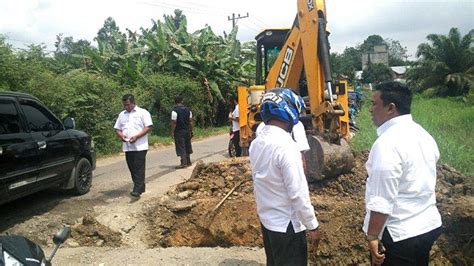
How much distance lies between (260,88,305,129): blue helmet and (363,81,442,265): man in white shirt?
59 centimetres

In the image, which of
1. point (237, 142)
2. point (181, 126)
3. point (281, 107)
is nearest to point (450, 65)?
point (237, 142)

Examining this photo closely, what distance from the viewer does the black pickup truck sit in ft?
19.1

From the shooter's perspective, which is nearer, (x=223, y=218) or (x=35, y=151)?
(x=223, y=218)

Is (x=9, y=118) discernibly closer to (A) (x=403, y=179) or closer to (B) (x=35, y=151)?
(B) (x=35, y=151)

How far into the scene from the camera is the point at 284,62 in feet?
26.1

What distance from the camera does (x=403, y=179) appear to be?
2.64 metres

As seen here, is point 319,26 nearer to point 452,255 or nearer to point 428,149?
point 452,255

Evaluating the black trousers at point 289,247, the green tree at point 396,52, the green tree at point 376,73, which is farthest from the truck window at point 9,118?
the green tree at point 396,52

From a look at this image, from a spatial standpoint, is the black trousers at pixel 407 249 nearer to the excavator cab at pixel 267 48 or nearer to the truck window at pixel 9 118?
the truck window at pixel 9 118

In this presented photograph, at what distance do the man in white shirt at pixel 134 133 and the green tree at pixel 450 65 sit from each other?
33318mm

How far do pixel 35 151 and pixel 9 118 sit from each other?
59 cm

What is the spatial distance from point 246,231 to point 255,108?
11.7 ft

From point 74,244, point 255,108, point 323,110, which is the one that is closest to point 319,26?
point 323,110

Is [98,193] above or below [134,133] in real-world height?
below
